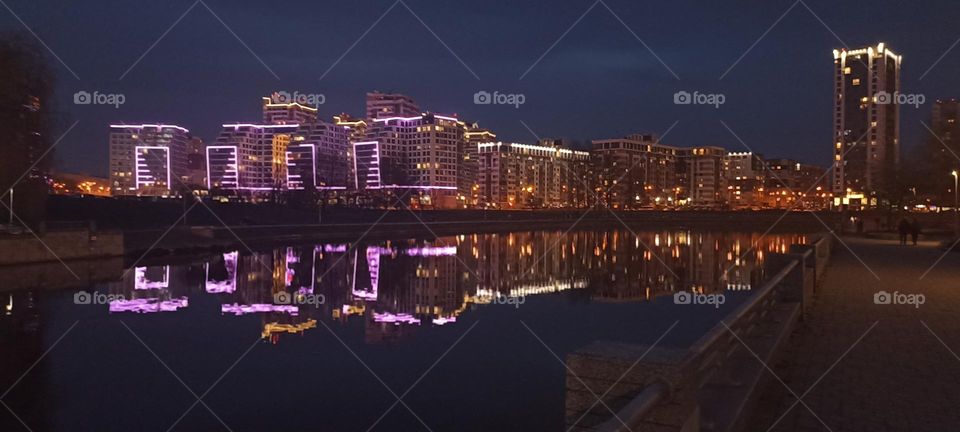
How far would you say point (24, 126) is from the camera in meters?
29.6

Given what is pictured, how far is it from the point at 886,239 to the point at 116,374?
1711 inches

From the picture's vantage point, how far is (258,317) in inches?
668

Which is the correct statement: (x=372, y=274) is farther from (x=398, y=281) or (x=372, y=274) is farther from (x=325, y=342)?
(x=325, y=342)

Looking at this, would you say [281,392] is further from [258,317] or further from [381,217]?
[381,217]

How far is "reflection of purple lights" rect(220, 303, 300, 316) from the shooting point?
58.1 feet

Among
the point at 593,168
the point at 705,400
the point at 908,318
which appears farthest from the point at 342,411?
the point at 593,168

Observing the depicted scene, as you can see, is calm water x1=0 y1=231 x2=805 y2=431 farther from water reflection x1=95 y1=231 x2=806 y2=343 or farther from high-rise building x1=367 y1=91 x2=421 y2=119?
high-rise building x1=367 y1=91 x2=421 y2=119

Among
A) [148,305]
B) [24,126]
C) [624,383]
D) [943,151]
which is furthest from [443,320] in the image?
[943,151]

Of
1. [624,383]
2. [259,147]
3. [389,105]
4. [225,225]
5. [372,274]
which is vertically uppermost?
[389,105]

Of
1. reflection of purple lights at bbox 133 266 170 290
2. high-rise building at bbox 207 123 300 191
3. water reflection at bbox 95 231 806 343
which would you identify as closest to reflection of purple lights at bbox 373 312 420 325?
water reflection at bbox 95 231 806 343

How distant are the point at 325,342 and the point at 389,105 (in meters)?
178

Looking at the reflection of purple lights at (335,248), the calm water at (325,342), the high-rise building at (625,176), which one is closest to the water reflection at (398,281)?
the calm water at (325,342)

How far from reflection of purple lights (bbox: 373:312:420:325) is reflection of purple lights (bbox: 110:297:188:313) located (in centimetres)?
611

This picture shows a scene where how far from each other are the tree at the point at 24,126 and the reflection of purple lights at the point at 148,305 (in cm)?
1345
